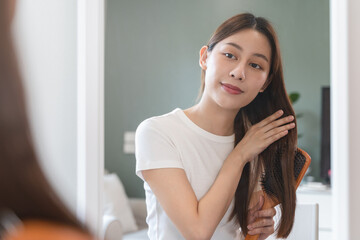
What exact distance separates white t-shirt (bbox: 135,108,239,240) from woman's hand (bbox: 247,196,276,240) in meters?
0.04

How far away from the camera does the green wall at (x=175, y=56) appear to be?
1204 mm

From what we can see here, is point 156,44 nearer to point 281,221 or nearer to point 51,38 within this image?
point 51,38

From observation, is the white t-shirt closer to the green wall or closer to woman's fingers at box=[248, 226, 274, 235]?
woman's fingers at box=[248, 226, 274, 235]

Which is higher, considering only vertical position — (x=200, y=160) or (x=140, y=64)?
(x=140, y=64)

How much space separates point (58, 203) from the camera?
0.15m

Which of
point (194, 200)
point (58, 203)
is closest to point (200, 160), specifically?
point (194, 200)

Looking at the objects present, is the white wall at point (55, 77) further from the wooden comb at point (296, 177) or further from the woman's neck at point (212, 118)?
the wooden comb at point (296, 177)

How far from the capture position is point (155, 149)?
84 centimetres

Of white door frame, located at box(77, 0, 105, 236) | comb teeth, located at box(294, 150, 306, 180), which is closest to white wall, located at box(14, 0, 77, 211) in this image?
white door frame, located at box(77, 0, 105, 236)

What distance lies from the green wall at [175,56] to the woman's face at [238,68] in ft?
0.69

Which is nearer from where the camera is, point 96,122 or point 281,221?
point 281,221

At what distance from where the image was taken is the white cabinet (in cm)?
98

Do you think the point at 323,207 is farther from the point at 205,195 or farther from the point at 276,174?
the point at 205,195

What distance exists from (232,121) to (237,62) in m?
0.13
